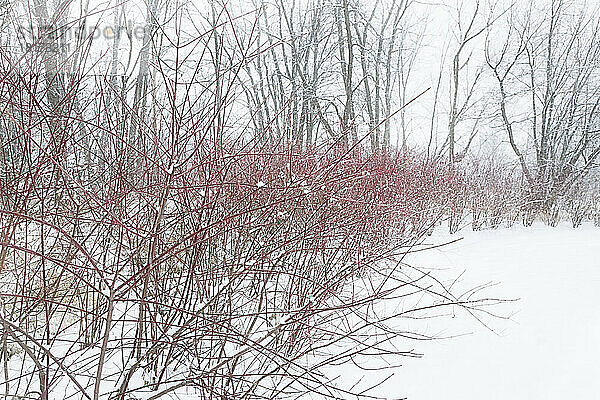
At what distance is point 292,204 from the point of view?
3.17 meters

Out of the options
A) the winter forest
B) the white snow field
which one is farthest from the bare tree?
the white snow field

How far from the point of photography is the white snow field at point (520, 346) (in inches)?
109

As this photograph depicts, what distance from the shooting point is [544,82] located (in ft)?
45.6

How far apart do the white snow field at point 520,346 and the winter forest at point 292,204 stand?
0.02 metres

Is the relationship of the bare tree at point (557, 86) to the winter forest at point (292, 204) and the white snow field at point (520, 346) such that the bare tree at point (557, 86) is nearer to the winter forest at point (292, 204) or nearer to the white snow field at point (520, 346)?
the winter forest at point (292, 204)

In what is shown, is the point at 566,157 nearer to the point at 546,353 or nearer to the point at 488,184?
the point at 488,184

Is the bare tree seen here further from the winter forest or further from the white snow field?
the white snow field

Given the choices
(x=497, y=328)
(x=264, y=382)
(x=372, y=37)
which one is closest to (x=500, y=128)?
(x=372, y=37)

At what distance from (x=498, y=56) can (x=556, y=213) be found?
5.47 metres

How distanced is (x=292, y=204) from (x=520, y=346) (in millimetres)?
1721

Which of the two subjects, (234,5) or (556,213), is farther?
(234,5)

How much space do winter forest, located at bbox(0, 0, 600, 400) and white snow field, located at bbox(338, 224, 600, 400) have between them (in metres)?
0.02

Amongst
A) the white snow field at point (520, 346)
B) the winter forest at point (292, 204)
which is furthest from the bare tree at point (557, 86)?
the white snow field at point (520, 346)

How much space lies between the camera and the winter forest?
1916mm
